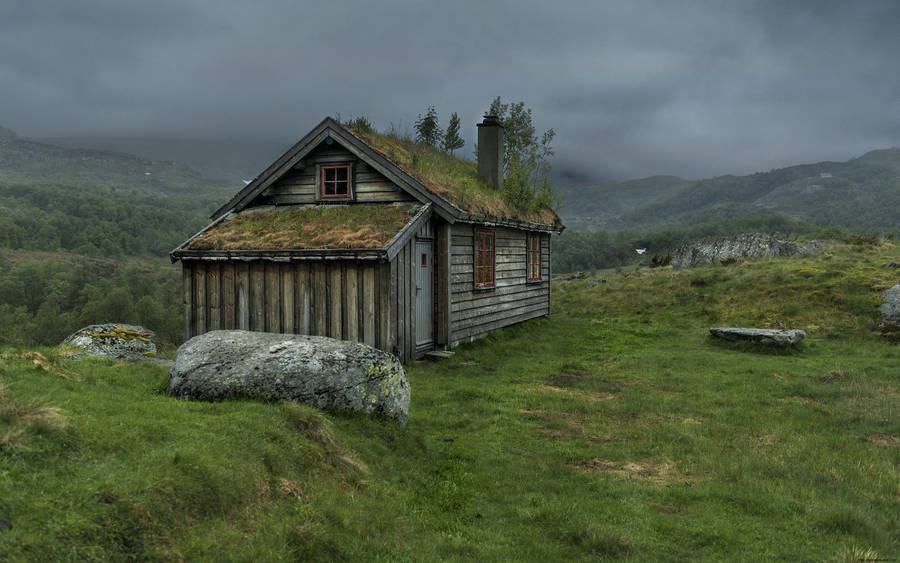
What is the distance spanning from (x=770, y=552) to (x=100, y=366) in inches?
362

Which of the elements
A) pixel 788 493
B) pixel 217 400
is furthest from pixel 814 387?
pixel 217 400

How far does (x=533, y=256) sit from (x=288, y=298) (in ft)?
38.6

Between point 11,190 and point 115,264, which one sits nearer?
point 115,264

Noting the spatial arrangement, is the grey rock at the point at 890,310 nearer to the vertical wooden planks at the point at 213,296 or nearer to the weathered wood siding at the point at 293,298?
the weathered wood siding at the point at 293,298

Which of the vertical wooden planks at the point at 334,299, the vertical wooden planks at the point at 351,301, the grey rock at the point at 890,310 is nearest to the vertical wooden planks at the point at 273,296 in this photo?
the vertical wooden planks at the point at 334,299

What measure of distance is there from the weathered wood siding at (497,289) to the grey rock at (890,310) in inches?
470

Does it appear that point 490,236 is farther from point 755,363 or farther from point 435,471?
point 435,471

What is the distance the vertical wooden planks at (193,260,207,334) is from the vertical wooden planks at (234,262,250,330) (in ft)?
3.92

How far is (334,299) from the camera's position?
46.9 ft

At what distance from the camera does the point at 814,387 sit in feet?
38.9

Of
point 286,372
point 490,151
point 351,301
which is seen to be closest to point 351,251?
point 351,301

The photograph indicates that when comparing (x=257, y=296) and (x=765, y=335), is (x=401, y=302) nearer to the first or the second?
(x=257, y=296)

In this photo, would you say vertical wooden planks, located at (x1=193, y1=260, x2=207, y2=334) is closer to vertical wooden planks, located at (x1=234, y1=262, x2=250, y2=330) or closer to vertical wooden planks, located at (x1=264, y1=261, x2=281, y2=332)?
vertical wooden planks, located at (x1=234, y1=262, x2=250, y2=330)

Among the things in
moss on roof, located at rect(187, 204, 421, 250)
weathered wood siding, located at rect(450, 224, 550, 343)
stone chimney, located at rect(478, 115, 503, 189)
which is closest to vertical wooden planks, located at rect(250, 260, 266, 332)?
moss on roof, located at rect(187, 204, 421, 250)
